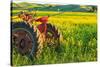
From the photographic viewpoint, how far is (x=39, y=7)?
7.34 feet

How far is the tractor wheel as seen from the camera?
2.15 metres

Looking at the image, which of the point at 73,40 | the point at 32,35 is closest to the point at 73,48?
the point at 73,40

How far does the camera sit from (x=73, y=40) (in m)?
2.33

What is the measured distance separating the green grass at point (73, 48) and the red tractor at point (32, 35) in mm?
57

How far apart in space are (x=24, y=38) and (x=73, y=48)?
19.7 inches

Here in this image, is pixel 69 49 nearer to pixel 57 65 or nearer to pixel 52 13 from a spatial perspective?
pixel 57 65

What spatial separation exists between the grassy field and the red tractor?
5 centimetres

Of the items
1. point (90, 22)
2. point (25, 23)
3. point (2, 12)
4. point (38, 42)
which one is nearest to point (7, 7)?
point (2, 12)

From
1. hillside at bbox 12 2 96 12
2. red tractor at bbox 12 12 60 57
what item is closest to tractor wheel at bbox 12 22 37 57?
red tractor at bbox 12 12 60 57

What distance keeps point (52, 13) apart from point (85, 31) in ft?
1.29

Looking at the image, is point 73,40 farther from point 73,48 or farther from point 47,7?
point 47,7

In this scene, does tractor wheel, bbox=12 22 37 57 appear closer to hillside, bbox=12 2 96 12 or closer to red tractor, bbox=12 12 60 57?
red tractor, bbox=12 12 60 57

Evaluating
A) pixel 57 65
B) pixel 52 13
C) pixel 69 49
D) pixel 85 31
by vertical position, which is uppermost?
pixel 52 13

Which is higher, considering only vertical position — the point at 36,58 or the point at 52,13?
the point at 52,13
